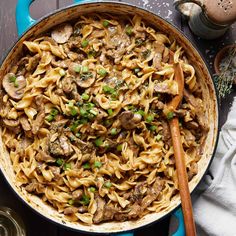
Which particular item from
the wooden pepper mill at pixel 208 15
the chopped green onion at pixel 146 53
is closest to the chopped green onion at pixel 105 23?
the chopped green onion at pixel 146 53

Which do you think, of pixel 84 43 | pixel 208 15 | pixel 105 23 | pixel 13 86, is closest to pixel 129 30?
pixel 105 23

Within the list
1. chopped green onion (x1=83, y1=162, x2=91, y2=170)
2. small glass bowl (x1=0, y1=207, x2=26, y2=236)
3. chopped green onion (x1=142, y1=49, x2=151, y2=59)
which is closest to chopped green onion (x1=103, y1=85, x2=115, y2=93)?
chopped green onion (x1=142, y1=49, x2=151, y2=59)

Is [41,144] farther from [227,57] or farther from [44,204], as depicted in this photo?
[227,57]

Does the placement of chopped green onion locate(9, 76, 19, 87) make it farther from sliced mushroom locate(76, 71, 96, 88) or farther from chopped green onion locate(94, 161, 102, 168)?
chopped green onion locate(94, 161, 102, 168)

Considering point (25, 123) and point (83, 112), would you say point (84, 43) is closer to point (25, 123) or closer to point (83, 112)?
point (83, 112)

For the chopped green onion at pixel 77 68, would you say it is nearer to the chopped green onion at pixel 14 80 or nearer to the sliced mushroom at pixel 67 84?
the sliced mushroom at pixel 67 84

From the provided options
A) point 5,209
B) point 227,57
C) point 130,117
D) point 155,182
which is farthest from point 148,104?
point 5,209
